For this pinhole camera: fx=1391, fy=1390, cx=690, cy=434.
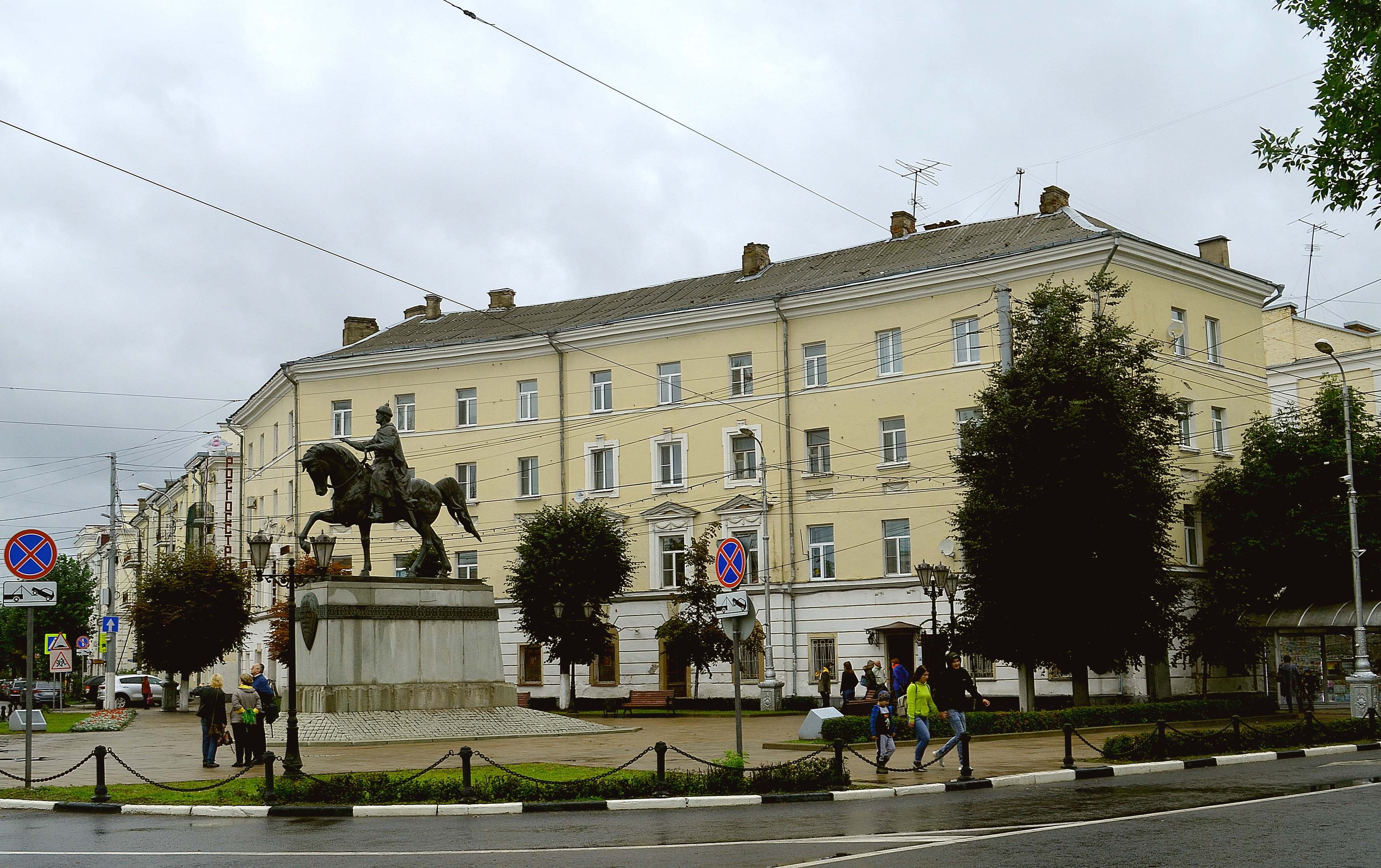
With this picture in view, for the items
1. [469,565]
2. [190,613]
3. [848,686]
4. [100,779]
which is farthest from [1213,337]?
[190,613]

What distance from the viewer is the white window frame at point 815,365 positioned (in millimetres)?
47875

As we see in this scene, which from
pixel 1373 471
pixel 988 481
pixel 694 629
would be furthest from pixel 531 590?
pixel 1373 471

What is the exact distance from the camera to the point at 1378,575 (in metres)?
40.2

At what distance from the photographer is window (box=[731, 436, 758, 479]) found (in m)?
48.8

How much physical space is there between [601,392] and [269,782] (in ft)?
119

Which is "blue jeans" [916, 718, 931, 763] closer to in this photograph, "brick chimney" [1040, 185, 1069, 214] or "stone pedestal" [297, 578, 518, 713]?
"stone pedestal" [297, 578, 518, 713]

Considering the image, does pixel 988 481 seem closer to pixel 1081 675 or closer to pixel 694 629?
pixel 1081 675

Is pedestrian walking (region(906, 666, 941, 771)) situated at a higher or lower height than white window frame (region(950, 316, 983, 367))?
lower

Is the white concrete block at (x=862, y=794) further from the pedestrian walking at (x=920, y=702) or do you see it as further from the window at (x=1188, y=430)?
the window at (x=1188, y=430)

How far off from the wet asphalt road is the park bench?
2974 cm

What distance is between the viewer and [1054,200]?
4709cm

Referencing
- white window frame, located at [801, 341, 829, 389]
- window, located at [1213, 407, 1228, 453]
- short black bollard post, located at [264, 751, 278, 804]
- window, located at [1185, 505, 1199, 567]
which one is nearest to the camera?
short black bollard post, located at [264, 751, 278, 804]

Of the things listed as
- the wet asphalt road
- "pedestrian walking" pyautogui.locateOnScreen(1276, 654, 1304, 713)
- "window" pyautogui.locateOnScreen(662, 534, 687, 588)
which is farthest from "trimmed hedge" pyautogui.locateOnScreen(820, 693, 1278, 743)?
"window" pyautogui.locateOnScreen(662, 534, 687, 588)

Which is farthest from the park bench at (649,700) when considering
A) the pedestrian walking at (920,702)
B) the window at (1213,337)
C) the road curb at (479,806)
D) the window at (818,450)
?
the road curb at (479,806)
